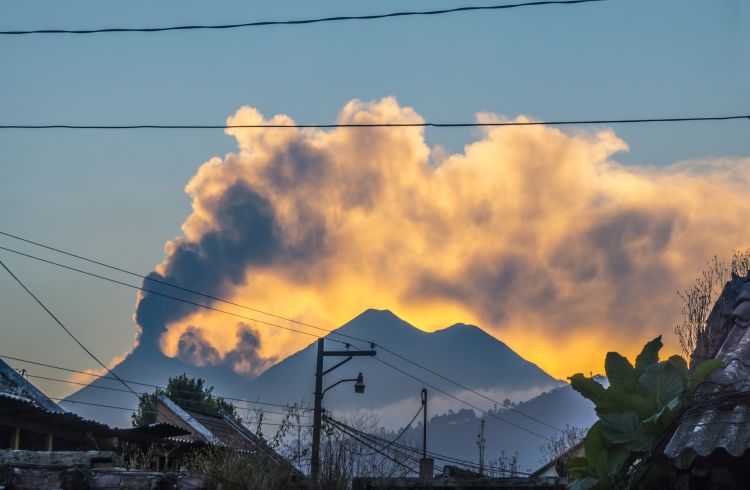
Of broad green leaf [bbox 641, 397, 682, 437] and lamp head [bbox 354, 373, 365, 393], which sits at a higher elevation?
lamp head [bbox 354, 373, 365, 393]

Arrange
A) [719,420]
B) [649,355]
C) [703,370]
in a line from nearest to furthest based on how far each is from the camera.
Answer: [719,420] → [703,370] → [649,355]

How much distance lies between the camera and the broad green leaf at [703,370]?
35.4ft

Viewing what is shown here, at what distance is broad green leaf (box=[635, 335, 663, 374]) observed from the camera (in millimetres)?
11403

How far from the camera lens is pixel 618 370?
37.2ft

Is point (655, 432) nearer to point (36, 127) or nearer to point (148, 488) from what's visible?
point (148, 488)

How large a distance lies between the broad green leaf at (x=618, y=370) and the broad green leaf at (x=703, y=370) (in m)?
0.71

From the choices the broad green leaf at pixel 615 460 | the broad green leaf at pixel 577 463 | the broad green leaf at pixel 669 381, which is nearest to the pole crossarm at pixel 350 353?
the broad green leaf at pixel 577 463

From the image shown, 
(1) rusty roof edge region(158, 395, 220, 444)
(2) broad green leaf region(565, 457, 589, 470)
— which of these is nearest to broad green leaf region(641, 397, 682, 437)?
(2) broad green leaf region(565, 457, 589, 470)

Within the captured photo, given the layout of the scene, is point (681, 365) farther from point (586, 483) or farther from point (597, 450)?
point (586, 483)

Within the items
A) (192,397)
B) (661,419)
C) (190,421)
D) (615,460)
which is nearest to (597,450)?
(615,460)

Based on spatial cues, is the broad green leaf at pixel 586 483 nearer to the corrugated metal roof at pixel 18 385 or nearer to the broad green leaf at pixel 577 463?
the broad green leaf at pixel 577 463

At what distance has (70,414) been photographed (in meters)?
20.3

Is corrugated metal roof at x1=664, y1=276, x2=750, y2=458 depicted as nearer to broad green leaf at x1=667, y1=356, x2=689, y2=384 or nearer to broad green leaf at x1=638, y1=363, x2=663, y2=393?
broad green leaf at x1=667, y1=356, x2=689, y2=384

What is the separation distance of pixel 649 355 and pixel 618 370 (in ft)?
1.50
